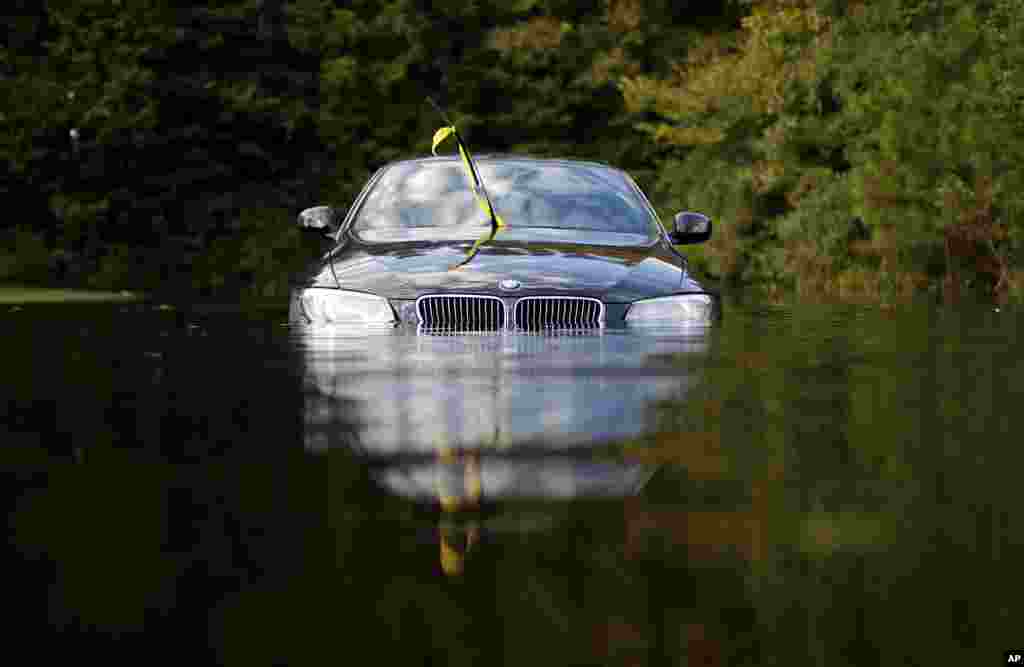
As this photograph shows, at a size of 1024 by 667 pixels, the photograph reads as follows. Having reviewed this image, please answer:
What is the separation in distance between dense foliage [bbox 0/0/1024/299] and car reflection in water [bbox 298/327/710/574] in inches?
637

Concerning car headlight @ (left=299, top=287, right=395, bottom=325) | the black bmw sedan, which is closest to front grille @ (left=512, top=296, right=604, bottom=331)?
the black bmw sedan

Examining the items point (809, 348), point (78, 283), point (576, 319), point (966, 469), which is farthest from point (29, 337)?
point (78, 283)

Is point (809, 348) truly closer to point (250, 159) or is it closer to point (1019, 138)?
point (1019, 138)

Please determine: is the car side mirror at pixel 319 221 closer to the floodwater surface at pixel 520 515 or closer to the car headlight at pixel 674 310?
the car headlight at pixel 674 310

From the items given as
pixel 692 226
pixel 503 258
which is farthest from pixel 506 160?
pixel 503 258

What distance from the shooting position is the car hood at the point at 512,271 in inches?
410

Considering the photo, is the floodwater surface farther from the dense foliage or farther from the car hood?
the dense foliage

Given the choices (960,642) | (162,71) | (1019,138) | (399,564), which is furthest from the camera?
(162,71)

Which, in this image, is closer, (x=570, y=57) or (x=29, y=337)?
(x=29, y=337)

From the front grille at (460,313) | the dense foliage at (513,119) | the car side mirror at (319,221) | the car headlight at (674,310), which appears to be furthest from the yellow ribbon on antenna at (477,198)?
the dense foliage at (513,119)

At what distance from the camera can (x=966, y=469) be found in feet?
16.4

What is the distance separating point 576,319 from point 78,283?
25310 millimetres

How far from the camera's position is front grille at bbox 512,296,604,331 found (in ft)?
33.9

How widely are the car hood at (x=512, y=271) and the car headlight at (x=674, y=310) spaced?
5 cm
